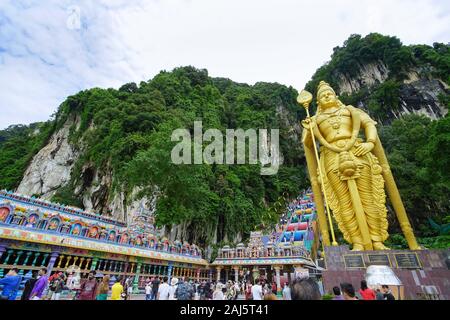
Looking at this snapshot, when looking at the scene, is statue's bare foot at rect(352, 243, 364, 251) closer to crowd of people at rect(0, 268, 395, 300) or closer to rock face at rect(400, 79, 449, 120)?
crowd of people at rect(0, 268, 395, 300)

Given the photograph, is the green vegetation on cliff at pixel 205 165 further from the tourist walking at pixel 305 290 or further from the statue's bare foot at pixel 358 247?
the tourist walking at pixel 305 290

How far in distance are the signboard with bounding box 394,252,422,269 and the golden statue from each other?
453 mm

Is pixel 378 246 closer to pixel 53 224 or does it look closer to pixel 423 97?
pixel 53 224

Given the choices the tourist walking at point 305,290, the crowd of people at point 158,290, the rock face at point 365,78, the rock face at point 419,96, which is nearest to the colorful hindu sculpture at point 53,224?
the crowd of people at point 158,290

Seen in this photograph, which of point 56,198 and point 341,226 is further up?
point 56,198

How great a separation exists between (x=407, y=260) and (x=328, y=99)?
4330mm

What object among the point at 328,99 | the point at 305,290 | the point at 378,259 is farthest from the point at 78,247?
the point at 328,99

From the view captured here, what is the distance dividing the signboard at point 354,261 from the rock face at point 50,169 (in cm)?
2059
